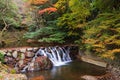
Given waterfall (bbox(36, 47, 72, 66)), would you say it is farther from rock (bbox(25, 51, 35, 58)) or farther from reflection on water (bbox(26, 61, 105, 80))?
reflection on water (bbox(26, 61, 105, 80))

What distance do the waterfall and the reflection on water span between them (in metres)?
0.98

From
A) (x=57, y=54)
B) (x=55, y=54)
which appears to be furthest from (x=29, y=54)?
(x=57, y=54)

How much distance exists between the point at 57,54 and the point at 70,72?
9.93 ft

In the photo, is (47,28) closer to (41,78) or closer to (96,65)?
(96,65)

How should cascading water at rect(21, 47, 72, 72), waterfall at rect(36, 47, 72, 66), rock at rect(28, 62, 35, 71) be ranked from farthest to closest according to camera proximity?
waterfall at rect(36, 47, 72, 66)
cascading water at rect(21, 47, 72, 72)
rock at rect(28, 62, 35, 71)

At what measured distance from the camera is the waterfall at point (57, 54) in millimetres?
12672

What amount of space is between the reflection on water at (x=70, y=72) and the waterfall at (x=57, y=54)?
985 millimetres

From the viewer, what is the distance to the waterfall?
499 inches

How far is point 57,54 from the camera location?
1321 cm

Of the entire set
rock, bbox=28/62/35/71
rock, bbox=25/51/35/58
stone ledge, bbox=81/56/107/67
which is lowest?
stone ledge, bbox=81/56/107/67

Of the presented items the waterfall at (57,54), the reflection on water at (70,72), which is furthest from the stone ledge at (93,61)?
the waterfall at (57,54)

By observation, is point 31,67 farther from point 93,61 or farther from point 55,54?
point 93,61

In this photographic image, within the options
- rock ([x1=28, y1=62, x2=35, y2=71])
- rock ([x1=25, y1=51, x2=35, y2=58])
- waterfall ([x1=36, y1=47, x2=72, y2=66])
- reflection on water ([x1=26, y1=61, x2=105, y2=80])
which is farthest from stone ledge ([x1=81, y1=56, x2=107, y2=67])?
rock ([x1=28, y1=62, x2=35, y2=71])

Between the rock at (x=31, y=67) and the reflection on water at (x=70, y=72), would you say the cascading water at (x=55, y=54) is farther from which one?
the reflection on water at (x=70, y=72)
